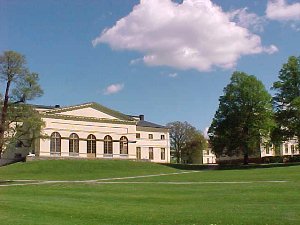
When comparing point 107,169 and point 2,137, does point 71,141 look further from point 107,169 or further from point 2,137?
point 2,137

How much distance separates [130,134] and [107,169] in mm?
20611

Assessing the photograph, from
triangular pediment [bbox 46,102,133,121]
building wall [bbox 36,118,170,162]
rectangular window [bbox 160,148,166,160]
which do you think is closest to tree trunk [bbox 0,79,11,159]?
building wall [bbox 36,118,170,162]

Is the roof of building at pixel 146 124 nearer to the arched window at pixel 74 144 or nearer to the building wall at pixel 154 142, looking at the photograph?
the building wall at pixel 154 142

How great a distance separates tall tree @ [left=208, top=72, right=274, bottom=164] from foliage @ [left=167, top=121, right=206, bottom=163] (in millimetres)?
32792

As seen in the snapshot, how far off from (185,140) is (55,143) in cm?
4470

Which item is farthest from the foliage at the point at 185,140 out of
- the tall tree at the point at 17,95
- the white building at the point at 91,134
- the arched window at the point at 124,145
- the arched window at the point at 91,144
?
the tall tree at the point at 17,95

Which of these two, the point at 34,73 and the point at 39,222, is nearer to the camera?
the point at 39,222

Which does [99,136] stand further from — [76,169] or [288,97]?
[288,97]

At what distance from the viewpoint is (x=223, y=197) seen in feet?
69.4

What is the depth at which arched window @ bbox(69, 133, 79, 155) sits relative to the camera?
71188 mm

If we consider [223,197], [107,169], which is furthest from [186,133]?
[223,197]

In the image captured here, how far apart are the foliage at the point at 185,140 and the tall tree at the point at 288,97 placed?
1499 inches

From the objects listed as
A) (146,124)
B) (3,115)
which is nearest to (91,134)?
(146,124)

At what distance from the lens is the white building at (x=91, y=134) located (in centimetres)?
6912
